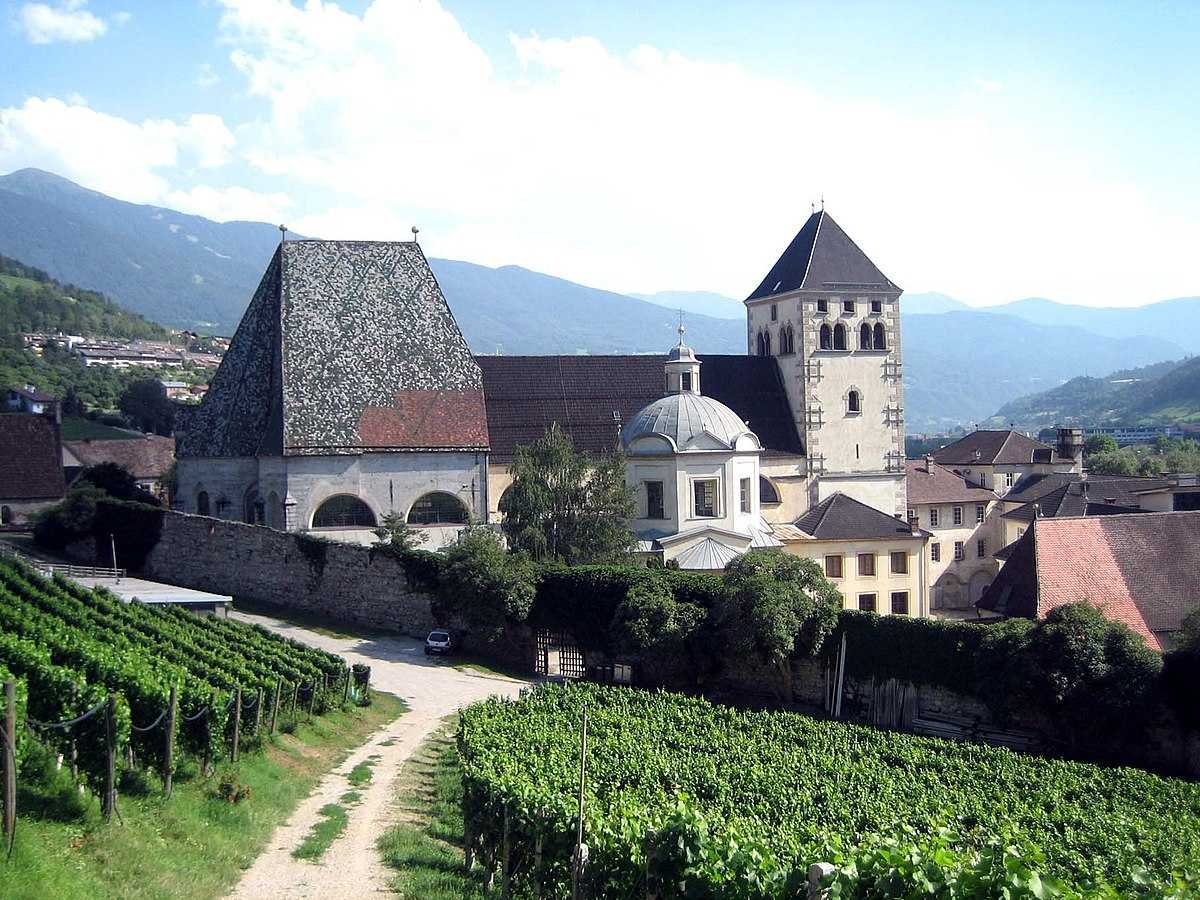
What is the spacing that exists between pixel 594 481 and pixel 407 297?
15.8 m

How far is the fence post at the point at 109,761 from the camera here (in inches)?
715

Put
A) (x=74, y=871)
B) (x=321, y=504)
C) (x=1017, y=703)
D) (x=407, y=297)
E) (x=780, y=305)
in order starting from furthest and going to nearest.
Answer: (x=780, y=305), (x=407, y=297), (x=321, y=504), (x=1017, y=703), (x=74, y=871)

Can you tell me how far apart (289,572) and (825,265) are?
98.6 feet

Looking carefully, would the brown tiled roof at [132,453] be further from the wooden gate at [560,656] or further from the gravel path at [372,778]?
the wooden gate at [560,656]

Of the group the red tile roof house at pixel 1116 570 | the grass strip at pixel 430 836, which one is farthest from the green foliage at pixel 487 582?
the red tile roof house at pixel 1116 570

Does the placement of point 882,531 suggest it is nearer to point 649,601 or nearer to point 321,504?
point 649,601

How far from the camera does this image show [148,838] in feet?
59.1

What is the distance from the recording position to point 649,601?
41.8 m

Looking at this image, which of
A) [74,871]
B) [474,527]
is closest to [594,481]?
[474,527]

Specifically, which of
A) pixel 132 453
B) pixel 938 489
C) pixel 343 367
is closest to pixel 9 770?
pixel 343 367

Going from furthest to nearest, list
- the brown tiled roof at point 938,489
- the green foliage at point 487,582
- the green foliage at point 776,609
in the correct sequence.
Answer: the brown tiled roof at point 938,489, the green foliage at point 487,582, the green foliage at point 776,609

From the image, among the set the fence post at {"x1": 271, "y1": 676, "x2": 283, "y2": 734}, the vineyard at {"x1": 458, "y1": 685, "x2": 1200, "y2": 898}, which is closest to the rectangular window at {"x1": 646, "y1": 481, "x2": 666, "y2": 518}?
A: the vineyard at {"x1": 458, "y1": 685, "x2": 1200, "y2": 898}

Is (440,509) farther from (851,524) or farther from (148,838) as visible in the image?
(148,838)

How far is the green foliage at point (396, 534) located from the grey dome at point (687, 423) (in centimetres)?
967
